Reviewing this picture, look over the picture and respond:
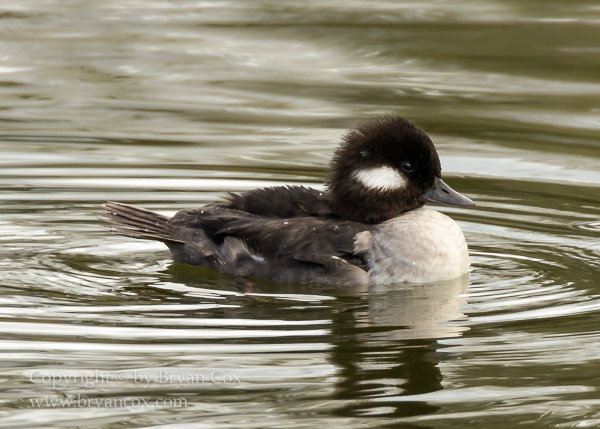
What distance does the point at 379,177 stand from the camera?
723 cm

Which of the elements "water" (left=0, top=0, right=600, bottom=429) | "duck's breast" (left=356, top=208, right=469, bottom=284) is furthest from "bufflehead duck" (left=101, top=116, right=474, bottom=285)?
"water" (left=0, top=0, right=600, bottom=429)

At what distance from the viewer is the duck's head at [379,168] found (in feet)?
23.7

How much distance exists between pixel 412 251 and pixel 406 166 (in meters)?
0.58

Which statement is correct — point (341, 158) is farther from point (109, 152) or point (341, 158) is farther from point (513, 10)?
point (513, 10)

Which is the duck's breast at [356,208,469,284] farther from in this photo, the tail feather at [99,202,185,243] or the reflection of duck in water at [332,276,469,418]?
the tail feather at [99,202,185,243]

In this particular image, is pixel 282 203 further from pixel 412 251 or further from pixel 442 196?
pixel 442 196

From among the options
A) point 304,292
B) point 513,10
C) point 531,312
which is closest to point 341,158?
point 304,292

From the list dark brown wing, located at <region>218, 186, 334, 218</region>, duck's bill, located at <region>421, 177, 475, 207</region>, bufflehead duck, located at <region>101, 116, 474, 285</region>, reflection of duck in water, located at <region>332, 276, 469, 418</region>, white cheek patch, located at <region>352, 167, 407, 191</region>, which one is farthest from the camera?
duck's bill, located at <region>421, 177, 475, 207</region>

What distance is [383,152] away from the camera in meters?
7.23

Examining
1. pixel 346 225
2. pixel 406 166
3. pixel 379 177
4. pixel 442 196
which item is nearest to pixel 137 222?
pixel 346 225

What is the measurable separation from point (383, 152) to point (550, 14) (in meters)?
7.19

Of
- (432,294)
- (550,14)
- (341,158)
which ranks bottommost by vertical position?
(432,294)

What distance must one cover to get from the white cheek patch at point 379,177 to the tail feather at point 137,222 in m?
1.27

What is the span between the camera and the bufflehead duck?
704 centimetres
